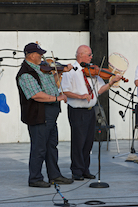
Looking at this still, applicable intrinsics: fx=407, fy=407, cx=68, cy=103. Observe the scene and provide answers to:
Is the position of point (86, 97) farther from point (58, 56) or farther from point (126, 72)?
point (126, 72)

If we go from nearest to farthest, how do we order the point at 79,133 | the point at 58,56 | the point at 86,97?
the point at 86,97, the point at 79,133, the point at 58,56

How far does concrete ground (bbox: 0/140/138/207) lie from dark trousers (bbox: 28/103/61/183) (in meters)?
0.18

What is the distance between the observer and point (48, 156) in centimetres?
430

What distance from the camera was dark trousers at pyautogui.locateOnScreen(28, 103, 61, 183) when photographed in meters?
4.14

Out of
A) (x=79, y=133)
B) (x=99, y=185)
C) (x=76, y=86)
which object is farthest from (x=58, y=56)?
(x=99, y=185)

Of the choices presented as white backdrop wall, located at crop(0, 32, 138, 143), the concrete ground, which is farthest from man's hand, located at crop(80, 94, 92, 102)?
white backdrop wall, located at crop(0, 32, 138, 143)

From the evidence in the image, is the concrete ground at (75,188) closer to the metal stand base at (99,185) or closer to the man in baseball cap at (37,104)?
the metal stand base at (99,185)

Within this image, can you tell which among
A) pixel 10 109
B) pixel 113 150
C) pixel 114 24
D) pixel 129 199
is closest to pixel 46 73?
pixel 129 199

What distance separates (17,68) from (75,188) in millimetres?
4967

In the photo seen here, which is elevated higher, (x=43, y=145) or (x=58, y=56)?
(x=58, y=56)

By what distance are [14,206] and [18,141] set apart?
213 inches

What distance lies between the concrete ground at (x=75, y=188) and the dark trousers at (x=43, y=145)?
182 millimetres

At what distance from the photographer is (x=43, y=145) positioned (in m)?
4.16

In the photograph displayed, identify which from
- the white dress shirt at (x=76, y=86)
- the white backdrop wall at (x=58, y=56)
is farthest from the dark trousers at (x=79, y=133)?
the white backdrop wall at (x=58, y=56)
